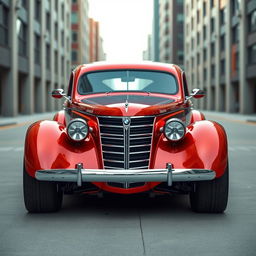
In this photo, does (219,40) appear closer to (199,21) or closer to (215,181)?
(199,21)

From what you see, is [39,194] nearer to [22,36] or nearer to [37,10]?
[22,36]

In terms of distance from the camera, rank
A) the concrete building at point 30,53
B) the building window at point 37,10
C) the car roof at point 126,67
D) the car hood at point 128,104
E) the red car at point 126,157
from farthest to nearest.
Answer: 1. the building window at point 37,10
2. the concrete building at point 30,53
3. the car roof at point 126,67
4. the car hood at point 128,104
5. the red car at point 126,157

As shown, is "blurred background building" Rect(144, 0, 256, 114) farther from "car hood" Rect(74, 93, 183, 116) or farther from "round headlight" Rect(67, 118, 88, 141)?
"round headlight" Rect(67, 118, 88, 141)

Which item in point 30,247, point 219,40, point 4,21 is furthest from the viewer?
point 219,40

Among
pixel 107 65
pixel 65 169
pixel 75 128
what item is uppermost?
pixel 107 65

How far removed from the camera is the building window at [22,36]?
38656mm

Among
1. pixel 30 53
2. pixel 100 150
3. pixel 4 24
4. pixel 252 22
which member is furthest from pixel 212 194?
pixel 30 53

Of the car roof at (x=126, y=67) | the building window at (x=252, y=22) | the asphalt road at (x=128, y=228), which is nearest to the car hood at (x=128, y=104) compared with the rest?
the car roof at (x=126, y=67)

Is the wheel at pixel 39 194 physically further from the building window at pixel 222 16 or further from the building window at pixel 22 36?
the building window at pixel 222 16

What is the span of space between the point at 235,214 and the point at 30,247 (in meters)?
2.48

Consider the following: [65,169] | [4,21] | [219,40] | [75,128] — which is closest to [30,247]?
[65,169]

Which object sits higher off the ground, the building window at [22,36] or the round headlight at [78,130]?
the building window at [22,36]

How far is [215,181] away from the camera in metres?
5.64

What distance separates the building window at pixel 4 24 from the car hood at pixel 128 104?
27474mm
